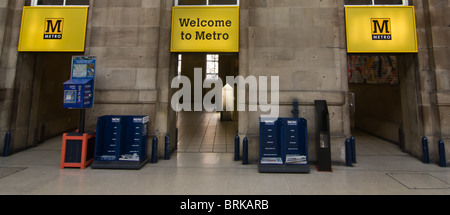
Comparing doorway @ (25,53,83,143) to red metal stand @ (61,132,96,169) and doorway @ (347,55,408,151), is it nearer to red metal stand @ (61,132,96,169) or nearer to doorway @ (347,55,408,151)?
red metal stand @ (61,132,96,169)

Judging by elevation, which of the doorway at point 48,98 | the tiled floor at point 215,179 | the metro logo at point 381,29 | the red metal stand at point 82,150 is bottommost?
the tiled floor at point 215,179

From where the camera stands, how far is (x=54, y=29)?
24.6ft

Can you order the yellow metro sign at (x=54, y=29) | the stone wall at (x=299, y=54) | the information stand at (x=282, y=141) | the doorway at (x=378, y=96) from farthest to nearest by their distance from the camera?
the doorway at (x=378, y=96)
the yellow metro sign at (x=54, y=29)
the stone wall at (x=299, y=54)
the information stand at (x=282, y=141)

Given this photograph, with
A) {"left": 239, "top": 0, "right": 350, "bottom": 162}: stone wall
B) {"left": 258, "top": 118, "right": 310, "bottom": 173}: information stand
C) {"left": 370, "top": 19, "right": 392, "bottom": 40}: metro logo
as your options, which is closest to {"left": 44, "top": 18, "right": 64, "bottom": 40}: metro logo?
{"left": 239, "top": 0, "right": 350, "bottom": 162}: stone wall

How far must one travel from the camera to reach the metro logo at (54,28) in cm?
746

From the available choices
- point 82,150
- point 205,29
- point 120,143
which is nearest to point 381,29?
point 205,29

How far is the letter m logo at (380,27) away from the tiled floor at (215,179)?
4.63 m

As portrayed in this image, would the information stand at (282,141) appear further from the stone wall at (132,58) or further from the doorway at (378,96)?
the stone wall at (132,58)

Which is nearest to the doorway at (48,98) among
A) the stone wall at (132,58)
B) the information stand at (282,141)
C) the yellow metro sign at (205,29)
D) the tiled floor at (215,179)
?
the tiled floor at (215,179)

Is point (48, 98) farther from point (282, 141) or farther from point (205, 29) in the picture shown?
point (282, 141)

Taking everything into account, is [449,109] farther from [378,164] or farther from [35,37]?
[35,37]

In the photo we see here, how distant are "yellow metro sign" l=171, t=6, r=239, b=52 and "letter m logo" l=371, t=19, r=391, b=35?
16.3 ft

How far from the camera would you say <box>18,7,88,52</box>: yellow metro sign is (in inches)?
293

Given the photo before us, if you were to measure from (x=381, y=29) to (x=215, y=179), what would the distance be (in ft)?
25.7
